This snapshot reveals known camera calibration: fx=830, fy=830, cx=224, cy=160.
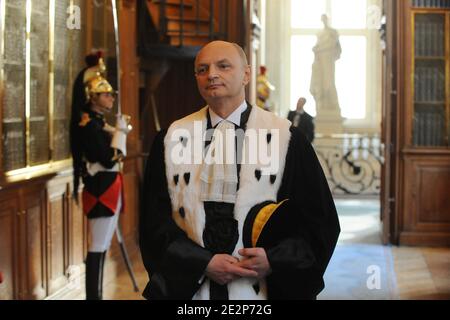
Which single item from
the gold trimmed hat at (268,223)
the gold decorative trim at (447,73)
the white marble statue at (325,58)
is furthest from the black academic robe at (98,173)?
the white marble statue at (325,58)

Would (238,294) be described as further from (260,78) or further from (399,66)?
(260,78)

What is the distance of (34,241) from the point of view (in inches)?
172

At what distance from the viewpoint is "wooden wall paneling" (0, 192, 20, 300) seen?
3.97 m

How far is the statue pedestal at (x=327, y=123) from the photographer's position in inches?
466

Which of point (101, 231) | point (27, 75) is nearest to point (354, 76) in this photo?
point (101, 231)

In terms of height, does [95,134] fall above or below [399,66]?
below

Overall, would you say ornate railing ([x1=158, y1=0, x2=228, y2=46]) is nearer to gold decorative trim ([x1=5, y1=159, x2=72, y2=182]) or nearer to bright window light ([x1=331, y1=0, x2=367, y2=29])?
gold decorative trim ([x1=5, y1=159, x2=72, y2=182])

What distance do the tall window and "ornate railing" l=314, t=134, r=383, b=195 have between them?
0.92 meters

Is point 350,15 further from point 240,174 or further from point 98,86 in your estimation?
point 240,174

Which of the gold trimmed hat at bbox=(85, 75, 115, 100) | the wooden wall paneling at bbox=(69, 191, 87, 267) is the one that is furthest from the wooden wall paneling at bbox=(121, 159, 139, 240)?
the gold trimmed hat at bbox=(85, 75, 115, 100)

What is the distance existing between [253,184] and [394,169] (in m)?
5.59

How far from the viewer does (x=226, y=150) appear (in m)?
1.79
